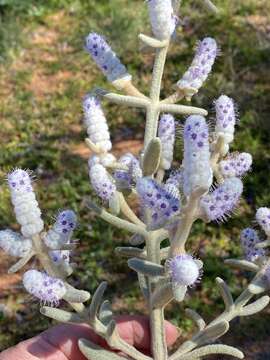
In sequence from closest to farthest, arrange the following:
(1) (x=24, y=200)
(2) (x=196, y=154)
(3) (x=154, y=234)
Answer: (2) (x=196, y=154)
(1) (x=24, y=200)
(3) (x=154, y=234)

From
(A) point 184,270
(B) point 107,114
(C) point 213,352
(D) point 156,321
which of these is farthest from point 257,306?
(B) point 107,114

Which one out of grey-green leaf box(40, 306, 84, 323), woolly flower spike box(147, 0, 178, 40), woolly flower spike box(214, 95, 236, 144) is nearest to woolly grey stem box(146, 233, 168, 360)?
grey-green leaf box(40, 306, 84, 323)

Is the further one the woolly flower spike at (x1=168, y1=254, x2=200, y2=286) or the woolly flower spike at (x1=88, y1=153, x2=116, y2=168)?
the woolly flower spike at (x1=88, y1=153, x2=116, y2=168)

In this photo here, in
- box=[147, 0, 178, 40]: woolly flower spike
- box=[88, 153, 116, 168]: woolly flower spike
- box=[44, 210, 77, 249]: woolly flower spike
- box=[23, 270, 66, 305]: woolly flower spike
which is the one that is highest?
box=[147, 0, 178, 40]: woolly flower spike

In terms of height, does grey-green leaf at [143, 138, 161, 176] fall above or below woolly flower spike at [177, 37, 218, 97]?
below

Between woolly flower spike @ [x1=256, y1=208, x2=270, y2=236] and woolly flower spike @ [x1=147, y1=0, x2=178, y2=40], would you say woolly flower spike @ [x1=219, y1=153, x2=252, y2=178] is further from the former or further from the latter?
woolly flower spike @ [x1=147, y1=0, x2=178, y2=40]

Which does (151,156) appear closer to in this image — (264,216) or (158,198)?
(158,198)

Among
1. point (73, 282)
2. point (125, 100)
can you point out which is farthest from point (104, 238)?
point (125, 100)
